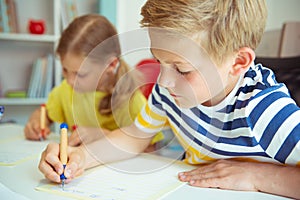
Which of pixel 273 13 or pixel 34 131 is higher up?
pixel 273 13

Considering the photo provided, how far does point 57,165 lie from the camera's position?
56cm

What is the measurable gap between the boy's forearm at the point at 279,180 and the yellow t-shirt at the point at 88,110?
1.16ft

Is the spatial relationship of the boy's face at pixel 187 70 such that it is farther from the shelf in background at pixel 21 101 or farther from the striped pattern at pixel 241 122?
the shelf in background at pixel 21 101

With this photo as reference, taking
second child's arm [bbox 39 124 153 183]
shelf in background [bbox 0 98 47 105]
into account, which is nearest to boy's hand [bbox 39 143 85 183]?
second child's arm [bbox 39 124 153 183]

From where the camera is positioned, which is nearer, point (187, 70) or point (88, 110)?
point (187, 70)

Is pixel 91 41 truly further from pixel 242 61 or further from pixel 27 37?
pixel 27 37

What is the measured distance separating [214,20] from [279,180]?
0.29 m

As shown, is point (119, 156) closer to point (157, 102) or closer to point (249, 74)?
point (157, 102)

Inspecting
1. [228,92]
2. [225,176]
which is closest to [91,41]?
[228,92]

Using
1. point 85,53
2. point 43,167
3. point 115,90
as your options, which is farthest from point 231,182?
point 85,53

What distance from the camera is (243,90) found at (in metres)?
0.62

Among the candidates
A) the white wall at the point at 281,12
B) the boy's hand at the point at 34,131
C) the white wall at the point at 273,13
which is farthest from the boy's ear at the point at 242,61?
the white wall at the point at 281,12

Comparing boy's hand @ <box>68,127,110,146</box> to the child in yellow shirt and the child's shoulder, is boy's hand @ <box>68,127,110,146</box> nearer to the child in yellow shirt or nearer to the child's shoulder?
the child in yellow shirt

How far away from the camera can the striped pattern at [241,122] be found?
0.53 metres
